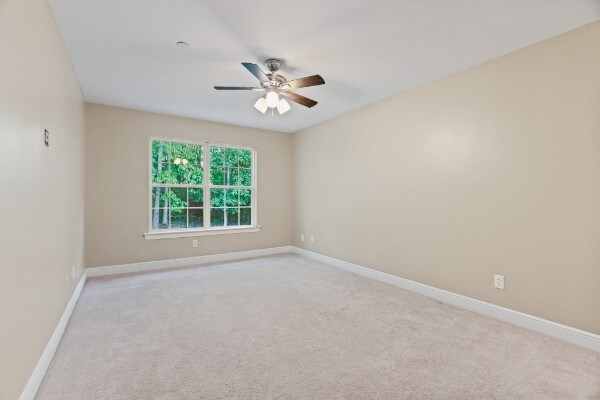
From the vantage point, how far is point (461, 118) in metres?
3.16

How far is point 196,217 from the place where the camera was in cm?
516

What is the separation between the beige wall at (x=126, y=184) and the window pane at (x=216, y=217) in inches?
9.6

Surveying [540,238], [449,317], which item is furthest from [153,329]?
[540,238]

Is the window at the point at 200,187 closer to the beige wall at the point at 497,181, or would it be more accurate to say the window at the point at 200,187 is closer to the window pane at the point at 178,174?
the window pane at the point at 178,174

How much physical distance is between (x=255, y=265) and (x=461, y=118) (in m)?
3.56

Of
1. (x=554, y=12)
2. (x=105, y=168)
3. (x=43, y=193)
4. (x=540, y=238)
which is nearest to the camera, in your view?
(x=43, y=193)

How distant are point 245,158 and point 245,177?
356 millimetres

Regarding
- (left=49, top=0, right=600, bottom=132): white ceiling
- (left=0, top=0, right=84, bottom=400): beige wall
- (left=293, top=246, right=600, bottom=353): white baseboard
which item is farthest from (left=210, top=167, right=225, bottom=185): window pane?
(left=293, top=246, right=600, bottom=353): white baseboard

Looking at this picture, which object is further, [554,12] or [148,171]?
[148,171]

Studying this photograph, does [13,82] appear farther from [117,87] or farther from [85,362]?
[117,87]

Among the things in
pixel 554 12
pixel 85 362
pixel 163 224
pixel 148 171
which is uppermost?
pixel 554 12

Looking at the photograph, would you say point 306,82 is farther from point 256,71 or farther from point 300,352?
point 300,352

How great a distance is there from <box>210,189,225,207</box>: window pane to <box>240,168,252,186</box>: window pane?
0.42m

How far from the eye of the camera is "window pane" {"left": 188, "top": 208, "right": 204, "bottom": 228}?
5113 millimetres
